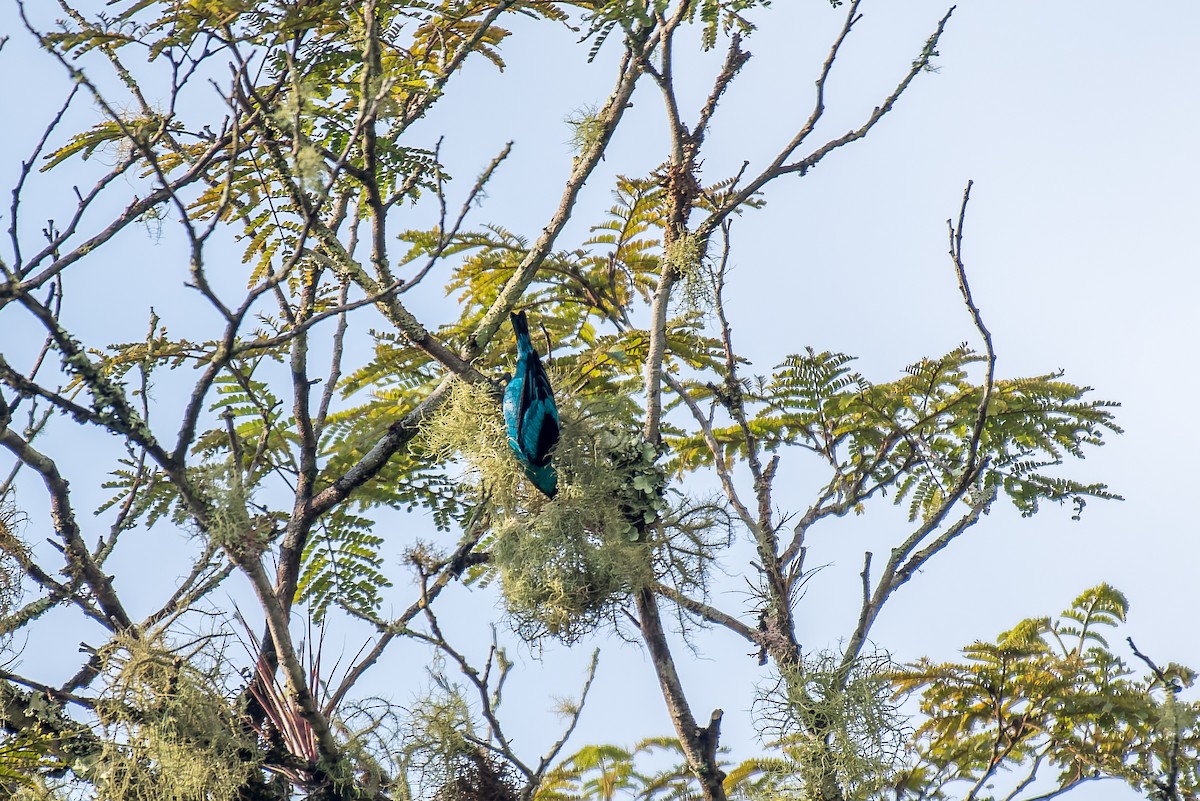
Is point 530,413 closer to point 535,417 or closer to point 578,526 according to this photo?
point 535,417

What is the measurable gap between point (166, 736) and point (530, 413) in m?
2.00

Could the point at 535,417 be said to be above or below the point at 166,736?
above

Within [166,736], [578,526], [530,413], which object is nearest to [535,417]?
[530,413]

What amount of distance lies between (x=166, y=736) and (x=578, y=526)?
6.29 ft

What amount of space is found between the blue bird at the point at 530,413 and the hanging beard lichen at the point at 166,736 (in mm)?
1648

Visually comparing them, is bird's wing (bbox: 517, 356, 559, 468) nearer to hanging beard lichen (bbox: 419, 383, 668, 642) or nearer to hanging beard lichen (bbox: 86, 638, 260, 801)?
hanging beard lichen (bbox: 419, 383, 668, 642)

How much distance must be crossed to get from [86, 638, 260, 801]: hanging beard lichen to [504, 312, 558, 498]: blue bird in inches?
64.9

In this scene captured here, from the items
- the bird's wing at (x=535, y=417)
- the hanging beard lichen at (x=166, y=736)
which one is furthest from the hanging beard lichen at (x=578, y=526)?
the hanging beard lichen at (x=166, y=736)

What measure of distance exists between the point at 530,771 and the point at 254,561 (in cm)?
145

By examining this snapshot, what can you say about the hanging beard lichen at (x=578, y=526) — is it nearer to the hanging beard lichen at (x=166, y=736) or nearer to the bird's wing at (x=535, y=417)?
the bird's wing at (x=535, y=417)

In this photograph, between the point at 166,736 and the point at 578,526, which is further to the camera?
the point at 578,526

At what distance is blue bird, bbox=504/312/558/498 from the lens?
5633 mm

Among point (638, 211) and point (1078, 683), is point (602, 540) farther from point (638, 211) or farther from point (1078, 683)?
point (1078, 683)

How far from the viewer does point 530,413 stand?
567 centimetres
